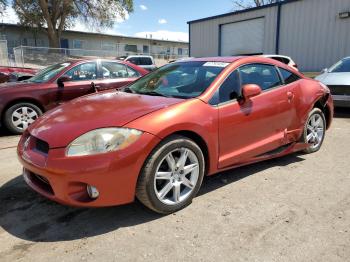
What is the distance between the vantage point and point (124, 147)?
9.23 ft

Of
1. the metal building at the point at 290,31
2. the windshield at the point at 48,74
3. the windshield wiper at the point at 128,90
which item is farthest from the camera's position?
the metal building at the point at 290,31

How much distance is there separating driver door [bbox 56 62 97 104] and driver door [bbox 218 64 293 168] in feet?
13.2

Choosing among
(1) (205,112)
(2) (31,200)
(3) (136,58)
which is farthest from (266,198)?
(3) (136,58)

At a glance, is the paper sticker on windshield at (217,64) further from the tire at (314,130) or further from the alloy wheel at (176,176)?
the tire at (314,130)

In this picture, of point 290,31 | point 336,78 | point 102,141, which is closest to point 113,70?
point 102,141

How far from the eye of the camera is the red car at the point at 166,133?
2.81 m

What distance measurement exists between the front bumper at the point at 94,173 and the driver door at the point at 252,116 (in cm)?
99

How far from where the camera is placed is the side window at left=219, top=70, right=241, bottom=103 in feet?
12.0

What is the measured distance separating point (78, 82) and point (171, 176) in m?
4.55

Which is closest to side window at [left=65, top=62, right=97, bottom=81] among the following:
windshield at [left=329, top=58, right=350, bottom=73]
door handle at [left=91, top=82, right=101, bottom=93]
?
door handle at [left=91, top=82, right=101, bottom=93]

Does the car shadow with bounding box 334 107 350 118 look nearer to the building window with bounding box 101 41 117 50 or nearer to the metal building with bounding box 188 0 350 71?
the metal building with bounding box 188 0 350 71

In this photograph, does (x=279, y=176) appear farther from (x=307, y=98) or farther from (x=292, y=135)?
(x=307, y=98)

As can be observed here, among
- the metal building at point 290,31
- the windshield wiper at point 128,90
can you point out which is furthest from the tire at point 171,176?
the metal building at point 290,31

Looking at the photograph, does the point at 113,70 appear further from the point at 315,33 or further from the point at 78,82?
the point at 315,33
